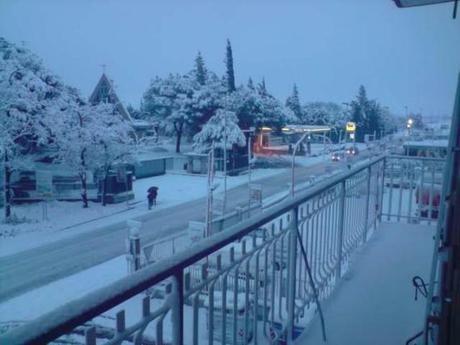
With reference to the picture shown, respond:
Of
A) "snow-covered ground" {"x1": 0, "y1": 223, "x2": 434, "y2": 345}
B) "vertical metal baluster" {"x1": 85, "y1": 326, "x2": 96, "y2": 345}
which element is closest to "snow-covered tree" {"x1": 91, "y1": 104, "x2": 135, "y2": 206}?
"snow-covered ground" {"x1": 0, "y1": 223, "x2": 434, "y2": 345}

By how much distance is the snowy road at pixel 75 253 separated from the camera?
35.6 feet

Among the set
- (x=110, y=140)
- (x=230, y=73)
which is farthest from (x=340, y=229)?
(x=230, y=73)

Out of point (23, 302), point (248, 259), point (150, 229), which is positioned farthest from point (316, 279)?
point (150, 229)

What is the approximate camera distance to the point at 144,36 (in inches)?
960

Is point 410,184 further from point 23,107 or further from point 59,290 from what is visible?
point 23,107

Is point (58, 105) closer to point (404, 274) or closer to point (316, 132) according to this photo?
point (316, 132)

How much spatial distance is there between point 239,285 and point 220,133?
20.3 metres

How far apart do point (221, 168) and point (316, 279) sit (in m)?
22.8

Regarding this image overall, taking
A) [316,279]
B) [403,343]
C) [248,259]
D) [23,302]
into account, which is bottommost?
[23,302]

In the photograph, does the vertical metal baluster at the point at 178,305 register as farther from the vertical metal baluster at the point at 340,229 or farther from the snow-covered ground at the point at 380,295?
the vertical metal baluster at the point at 340,229

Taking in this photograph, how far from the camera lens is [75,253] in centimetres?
1228

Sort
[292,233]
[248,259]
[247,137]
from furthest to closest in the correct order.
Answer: [247,137], [292,233], [248,259]

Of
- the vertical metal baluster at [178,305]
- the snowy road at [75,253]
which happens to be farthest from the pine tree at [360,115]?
the vertical metal baluster at [178,305]

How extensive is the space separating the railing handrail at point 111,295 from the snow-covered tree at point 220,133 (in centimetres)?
2024
